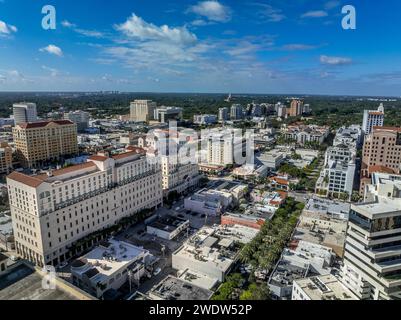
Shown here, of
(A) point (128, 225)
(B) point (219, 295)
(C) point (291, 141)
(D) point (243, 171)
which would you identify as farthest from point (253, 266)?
(C) point (291, 141)

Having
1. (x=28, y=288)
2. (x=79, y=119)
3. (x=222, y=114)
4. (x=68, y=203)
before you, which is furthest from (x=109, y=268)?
(x=222, y=114)

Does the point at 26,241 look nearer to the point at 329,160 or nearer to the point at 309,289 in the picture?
the point at 309,289

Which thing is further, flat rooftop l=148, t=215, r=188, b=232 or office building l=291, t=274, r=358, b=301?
flat rooftop l=148, t=215, r=188, b=232

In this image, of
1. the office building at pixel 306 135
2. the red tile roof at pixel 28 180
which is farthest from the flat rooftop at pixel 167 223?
the office building at pixel 306 135

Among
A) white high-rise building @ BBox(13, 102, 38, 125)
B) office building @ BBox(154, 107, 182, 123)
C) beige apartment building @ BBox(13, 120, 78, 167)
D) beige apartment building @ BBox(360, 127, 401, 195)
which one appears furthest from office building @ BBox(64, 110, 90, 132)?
beige apartment building @ BBox(360, 127, 401, 195)

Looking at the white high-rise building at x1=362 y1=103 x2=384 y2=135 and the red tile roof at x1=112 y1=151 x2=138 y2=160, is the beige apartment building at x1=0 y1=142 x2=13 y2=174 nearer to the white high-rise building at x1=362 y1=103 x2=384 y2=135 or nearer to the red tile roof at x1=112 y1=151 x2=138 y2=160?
the red tile roof at x1=112 y1=151 x2=138 y2=160
